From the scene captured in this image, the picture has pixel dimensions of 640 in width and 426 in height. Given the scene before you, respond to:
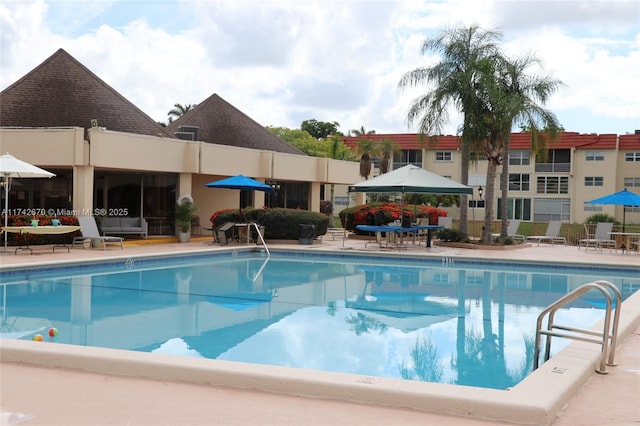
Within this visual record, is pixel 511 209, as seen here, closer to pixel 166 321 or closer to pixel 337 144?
pixel 337 144

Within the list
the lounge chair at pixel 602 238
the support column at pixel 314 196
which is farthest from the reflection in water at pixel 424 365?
the support column at pixel 314 196

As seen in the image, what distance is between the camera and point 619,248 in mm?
22578

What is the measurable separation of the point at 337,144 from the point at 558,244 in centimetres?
2819

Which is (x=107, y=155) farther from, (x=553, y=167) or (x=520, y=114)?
(x=553, y=167)

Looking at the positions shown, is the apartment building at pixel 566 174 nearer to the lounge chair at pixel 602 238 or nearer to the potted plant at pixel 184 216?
the lounge chair at pixel 602 238

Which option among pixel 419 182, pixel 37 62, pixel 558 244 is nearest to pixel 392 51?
pixel 419 182

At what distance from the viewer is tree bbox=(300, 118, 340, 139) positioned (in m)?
72.6

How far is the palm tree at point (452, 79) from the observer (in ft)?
72.5

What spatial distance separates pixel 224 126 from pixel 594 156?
98.4ft

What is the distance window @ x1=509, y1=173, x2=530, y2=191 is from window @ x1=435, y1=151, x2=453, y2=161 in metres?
4.77

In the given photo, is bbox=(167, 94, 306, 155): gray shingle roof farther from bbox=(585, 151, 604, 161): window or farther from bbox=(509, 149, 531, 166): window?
bbox=(585, 151, 604, 161): window

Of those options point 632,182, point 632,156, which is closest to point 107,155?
point 632,182

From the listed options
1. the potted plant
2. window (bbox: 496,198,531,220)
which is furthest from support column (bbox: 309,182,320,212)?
window (bbox: 496,198,531,220)

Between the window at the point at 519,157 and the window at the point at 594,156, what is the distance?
13.7 ft
